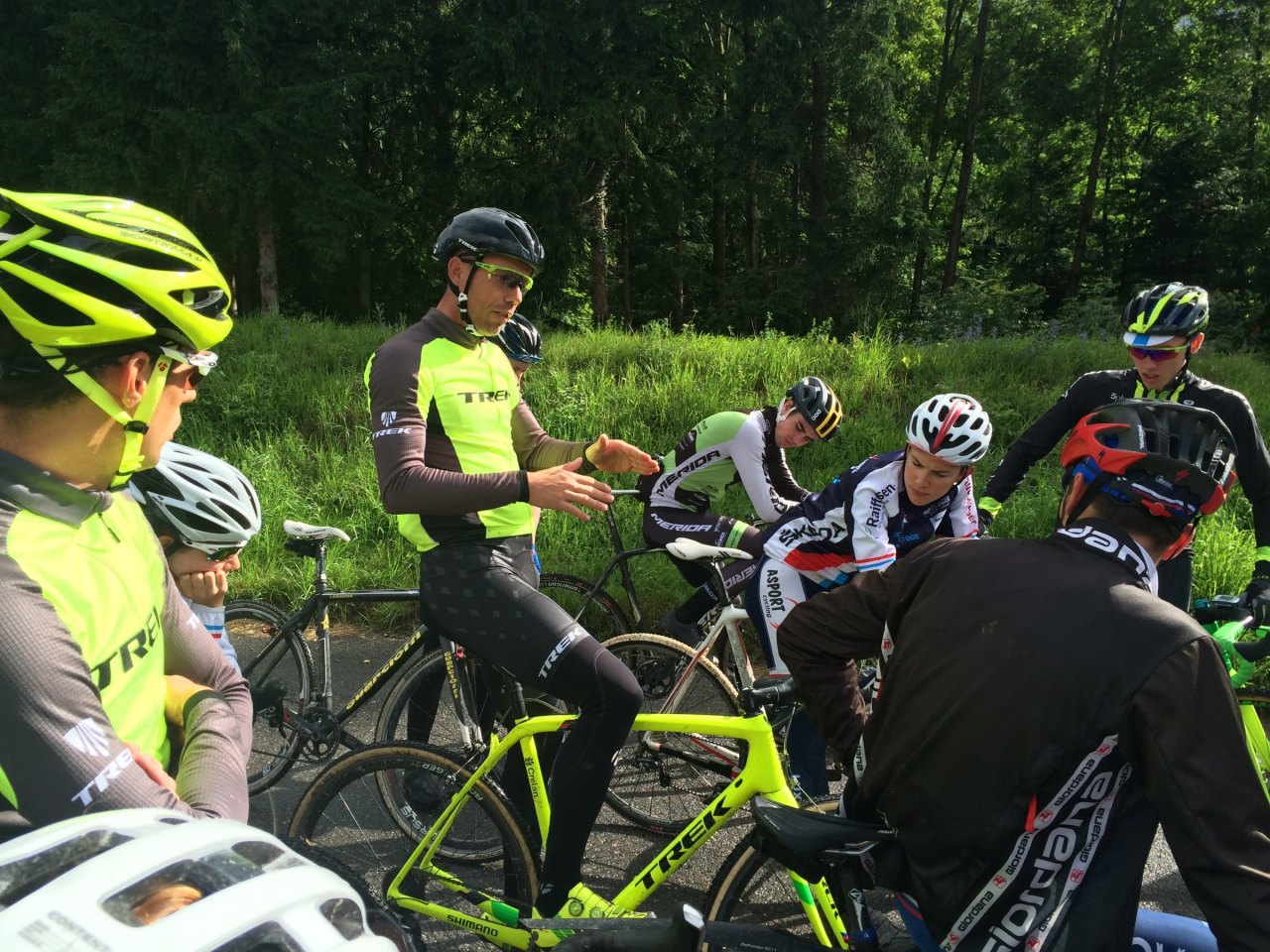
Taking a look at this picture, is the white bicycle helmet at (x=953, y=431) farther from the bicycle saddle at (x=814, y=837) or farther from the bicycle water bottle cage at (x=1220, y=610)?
the bicycle saddle at (x=814, y=837)

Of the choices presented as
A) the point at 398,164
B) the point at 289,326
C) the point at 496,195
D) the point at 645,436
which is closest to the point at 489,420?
the point at 645,436

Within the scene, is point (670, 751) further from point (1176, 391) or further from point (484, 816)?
point (1176, 391)

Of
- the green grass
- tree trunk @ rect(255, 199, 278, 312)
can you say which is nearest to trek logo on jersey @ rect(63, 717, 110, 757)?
the green grass

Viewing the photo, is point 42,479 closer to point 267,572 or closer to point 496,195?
point 267,572

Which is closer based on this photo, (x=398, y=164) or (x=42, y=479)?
(x=42, y=479)

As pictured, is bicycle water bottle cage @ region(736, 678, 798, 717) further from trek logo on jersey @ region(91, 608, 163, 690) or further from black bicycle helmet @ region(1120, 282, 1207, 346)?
black bicycle helmet @ region(1120, 282, 1207, 346)

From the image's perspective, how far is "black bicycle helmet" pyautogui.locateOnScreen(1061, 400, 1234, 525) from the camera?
60.7 inches

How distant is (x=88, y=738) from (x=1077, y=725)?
5.19 ft

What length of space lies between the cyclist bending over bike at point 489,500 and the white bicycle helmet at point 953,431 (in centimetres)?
115

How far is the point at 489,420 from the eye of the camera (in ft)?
9.28

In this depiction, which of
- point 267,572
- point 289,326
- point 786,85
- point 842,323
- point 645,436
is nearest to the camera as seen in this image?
point 267,572

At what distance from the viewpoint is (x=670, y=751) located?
3543mm

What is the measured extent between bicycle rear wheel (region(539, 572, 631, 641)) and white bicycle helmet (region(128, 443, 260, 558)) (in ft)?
8.39

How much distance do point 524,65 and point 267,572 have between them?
1706 centimetres
